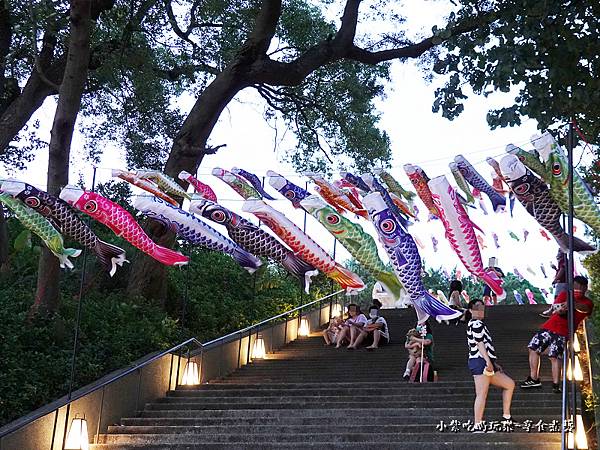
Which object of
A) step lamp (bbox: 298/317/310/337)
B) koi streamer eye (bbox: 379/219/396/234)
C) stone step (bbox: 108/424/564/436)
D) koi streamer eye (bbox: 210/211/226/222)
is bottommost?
stone step (bbox: 108/424/564/436)

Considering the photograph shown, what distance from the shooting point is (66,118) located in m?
14.1

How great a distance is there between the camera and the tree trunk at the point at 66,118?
13961 millimetres

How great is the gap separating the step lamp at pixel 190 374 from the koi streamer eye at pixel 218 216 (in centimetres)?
326

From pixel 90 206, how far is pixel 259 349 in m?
6.91

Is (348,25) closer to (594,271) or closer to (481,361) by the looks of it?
(594,271)

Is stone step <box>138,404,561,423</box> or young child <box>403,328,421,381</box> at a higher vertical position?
young child <box>403,328,421,381</box>

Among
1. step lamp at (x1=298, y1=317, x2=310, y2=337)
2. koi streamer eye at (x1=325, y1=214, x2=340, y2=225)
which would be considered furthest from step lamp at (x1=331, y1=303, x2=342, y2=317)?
koi streamer eye at (x1=325, y1=214, x2=340, y2=225)

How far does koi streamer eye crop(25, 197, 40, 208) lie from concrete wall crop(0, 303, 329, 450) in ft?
8.15

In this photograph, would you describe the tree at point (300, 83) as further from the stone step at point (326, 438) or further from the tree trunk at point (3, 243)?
the stone step at point (326, 438)

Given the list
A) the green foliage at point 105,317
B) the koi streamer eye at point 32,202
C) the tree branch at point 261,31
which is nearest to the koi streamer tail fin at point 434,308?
the koi streamer eye at point 32,202

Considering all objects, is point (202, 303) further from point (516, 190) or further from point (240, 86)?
point (516, 190)

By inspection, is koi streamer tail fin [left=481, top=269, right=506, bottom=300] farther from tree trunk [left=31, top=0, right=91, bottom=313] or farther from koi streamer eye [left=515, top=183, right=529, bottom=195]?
tree trunk [left=31, top=0, right=91, bottom=313]

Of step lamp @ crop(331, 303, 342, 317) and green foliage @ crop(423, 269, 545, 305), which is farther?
green foliage @ crop(423, 269, 545, 305)

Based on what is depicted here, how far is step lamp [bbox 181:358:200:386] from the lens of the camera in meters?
14.0
